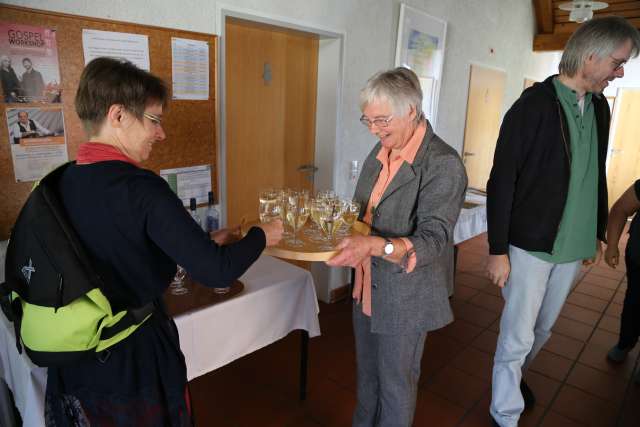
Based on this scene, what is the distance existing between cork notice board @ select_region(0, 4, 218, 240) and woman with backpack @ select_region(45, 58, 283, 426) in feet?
1.95

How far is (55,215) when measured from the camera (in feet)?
3.17

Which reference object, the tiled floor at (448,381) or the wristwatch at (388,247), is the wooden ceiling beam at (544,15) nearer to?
the tiled floor at (448,381)

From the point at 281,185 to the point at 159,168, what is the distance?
1.08 metres

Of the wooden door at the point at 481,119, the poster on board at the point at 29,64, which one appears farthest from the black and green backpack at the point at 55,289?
the wooden door at the point at 481,119

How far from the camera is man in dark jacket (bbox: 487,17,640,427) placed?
1.63m

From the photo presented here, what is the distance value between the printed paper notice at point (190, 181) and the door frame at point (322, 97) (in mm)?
85

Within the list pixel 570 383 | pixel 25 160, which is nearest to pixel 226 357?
pixel 25 160

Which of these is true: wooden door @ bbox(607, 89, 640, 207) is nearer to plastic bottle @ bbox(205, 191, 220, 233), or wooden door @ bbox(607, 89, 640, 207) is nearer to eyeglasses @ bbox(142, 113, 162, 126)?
plastic bottle @ bbox(205, 191, 220, 233)

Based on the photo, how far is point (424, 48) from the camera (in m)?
3.62

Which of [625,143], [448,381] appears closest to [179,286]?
[448,381]

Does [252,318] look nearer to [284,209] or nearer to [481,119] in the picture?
[284,209]

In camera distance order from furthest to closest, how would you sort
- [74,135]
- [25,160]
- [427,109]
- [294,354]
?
[427,109]
[294,354]
[74,135]
[25,160]

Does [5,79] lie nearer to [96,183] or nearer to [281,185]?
[96,183]

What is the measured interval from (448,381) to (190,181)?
5.77 ft
